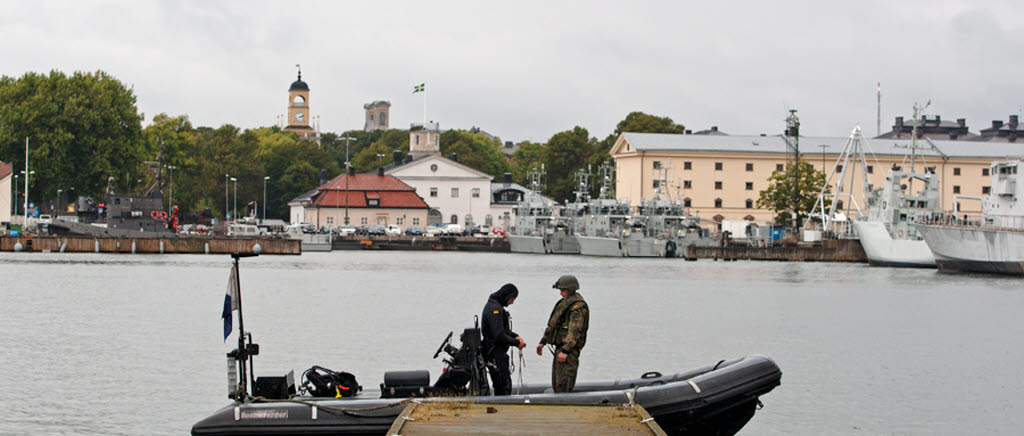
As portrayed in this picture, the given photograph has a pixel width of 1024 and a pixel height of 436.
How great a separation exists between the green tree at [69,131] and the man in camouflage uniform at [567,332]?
327ft

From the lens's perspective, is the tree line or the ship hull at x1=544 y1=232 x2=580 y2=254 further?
the ship hull at x1=544 y1=232 x2=580 y2=254

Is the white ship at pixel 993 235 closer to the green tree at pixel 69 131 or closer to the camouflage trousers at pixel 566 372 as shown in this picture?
the camouflage trousers at pixel 566 372

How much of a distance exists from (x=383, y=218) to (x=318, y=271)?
59883 millimetres

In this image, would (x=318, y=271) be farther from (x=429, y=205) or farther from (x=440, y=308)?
(x=429, y=205)

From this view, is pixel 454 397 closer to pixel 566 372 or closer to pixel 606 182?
pixel 566 372

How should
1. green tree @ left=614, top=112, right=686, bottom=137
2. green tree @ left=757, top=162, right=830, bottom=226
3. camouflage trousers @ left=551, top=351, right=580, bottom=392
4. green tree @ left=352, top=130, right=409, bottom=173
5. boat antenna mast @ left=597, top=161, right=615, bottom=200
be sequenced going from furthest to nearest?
green tree @ left=352, top=130, right=409, bottom=173 < green tree @ left=614, top=112, right=686, bottom=137 < boat antenna mast @ left=597, top=161, right=615, bottom=200 < green tree @ left=757, top=162, right=830, bottom=226 < camouflage trousers @ left=551, top=351, right=580, bottom=392

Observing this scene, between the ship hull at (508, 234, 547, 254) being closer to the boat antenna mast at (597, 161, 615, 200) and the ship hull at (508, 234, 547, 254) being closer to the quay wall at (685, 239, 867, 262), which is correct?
the boat antenna mast at (597, 161, 615, 200)

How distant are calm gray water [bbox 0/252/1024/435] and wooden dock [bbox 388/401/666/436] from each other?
683 centimetres

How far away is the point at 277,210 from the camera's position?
152875mm

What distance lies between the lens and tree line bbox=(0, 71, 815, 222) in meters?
109

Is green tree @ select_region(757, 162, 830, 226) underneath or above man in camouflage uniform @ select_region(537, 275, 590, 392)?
above

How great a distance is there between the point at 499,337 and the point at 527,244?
330 ft

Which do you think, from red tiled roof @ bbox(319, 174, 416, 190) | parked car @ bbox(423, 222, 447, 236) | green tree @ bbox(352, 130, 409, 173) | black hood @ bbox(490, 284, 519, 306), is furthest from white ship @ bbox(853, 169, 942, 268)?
green tree @ bbox(352, 130, 409, 173)

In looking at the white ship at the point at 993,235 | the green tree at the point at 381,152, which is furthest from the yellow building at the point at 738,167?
the white ship at the point at 993,235
